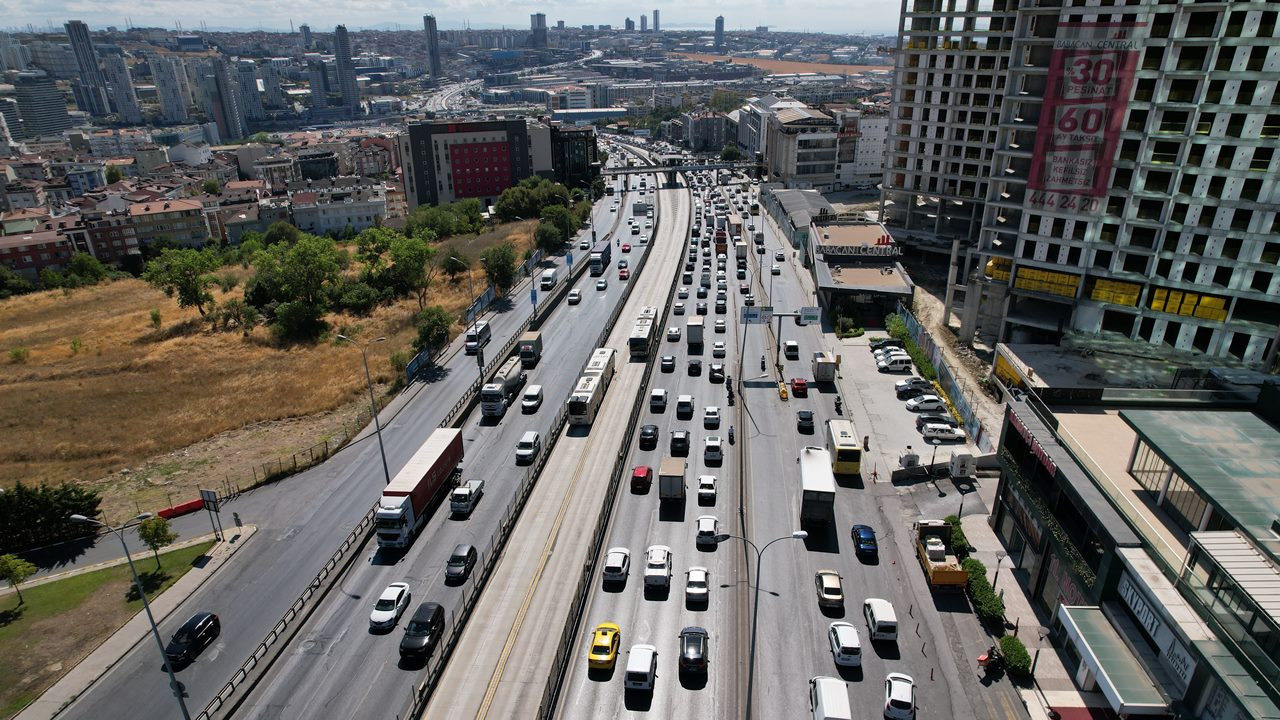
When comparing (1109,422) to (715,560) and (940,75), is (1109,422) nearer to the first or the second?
(715,560)

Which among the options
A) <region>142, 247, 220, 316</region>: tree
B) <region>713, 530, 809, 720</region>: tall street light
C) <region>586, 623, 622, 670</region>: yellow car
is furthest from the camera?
<region>142, 247, 220, 316</region>: tree

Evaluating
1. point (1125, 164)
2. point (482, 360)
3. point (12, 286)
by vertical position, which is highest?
point (1125, 164)

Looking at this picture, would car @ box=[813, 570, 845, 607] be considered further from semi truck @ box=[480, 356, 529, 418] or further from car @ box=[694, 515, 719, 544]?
semi truck @ box=[480, 356, 529, 418]

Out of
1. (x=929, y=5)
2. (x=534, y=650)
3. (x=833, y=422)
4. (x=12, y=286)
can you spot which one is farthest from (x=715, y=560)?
(x=12, y=286)

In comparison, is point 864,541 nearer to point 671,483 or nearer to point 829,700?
point 671,483

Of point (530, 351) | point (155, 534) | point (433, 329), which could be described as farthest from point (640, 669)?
point (433, 329)

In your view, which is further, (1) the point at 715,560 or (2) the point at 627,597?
(1) the point at 715,560


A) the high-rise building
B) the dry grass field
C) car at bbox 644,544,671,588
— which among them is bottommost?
the dry grass field

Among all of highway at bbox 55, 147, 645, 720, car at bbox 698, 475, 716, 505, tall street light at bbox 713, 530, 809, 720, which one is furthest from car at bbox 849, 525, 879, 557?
highway at bbox 55, 147, 645, 720
